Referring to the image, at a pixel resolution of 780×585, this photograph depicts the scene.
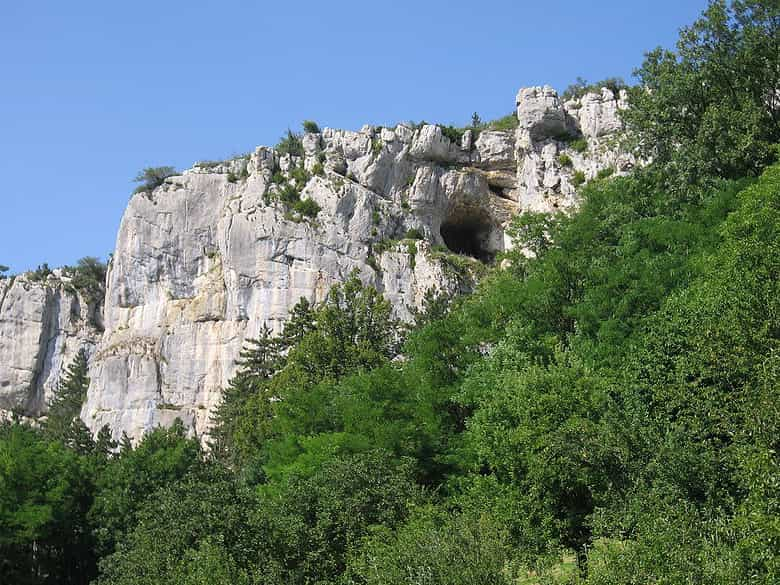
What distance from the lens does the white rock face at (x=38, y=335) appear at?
7706 centimetres

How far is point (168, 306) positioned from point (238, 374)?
1569 cm

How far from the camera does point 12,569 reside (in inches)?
1480

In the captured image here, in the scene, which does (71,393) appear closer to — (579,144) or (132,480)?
(132,480)

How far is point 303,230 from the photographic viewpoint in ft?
214

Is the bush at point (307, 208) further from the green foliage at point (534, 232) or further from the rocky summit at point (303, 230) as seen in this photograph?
the green foliage at point (534, 232)

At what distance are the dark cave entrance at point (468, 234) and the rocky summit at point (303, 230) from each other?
0.14 meters

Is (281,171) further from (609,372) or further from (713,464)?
(713,464)

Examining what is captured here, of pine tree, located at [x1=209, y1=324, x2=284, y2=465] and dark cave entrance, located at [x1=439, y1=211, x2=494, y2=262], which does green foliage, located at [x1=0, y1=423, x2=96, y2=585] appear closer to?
pine tree, located at [x1=209, y1=324, x2=284, y2=465]

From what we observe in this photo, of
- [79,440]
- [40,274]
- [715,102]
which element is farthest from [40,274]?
[715,102]

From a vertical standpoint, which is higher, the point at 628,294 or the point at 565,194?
the point at 565,194

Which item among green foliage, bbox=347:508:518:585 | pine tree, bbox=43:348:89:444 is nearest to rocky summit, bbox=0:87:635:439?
pine tree, bbox=43:348:89:444

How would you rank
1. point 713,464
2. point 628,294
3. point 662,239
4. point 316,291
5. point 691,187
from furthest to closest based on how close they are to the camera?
point 316,291 < point 691,187 < point 662,239 < point 628,294 < point 713,464

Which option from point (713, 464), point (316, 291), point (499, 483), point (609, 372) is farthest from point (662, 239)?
point (316, 291)

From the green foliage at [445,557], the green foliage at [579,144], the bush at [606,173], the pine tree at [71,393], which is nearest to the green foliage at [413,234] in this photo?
the green foliage at [579,144]
